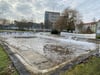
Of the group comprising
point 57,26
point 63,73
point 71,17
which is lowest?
point 63,73

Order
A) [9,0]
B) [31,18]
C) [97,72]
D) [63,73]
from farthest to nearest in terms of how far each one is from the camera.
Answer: [31,18] → [9,0] → [63,73] → [97,72]

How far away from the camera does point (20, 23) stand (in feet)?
161

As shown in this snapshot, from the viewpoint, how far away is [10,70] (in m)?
3.89

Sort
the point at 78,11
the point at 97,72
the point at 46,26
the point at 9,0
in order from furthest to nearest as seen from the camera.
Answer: the point at 46,26, the point at 78,11, the point at 9,0, the point at 97,72

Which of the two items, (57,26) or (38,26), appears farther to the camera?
(38,26)

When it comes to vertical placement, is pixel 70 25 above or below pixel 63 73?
above

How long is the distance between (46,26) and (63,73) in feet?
192

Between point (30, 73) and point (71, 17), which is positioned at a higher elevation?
point (71, 17)

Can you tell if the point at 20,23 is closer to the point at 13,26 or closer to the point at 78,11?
the point at 13,26

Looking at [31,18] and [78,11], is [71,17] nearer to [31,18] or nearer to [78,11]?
[78,11]

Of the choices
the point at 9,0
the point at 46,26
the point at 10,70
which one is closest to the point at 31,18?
the point at 46,26

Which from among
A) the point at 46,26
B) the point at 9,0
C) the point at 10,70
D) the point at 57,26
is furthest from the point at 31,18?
the point at 10,70

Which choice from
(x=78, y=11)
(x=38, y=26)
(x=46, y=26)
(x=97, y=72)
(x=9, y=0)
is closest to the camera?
(x=97, y=72)

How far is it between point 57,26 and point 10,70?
2878cm
